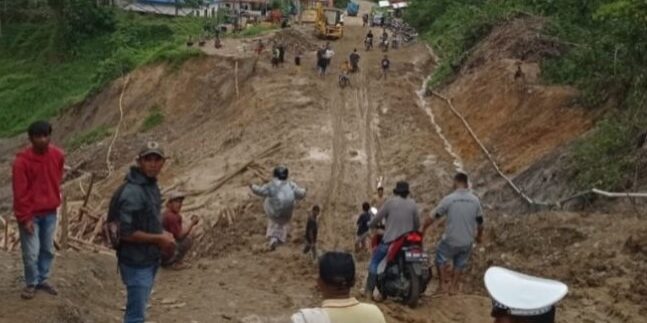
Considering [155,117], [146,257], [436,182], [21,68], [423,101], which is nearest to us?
[146,257]

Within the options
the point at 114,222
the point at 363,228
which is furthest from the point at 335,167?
the point at 114,222

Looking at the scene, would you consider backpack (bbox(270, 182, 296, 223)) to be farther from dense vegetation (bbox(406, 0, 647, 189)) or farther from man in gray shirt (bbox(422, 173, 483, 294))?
dense vegetation (bbox(406, 0, 647, 189))

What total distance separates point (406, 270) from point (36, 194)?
3897 millimetres

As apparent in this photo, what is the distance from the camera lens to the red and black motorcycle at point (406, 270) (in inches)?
397

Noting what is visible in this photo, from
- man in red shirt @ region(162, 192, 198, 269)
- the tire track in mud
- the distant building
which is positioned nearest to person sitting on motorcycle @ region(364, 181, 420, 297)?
man in red shirt @ region(162, 192, 198, 269)

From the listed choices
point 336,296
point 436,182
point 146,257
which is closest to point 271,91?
point 436,182

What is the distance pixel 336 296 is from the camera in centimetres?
466

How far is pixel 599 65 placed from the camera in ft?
67.5

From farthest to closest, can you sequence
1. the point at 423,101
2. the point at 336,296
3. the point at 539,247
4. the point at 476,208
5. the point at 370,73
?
1. the point at 370,73
2. the point at 423,101
3. the point at 539,247
4. the point at 476,208
5. the point at 336,296

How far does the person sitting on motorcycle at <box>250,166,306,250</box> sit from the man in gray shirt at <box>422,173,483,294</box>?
385 cm

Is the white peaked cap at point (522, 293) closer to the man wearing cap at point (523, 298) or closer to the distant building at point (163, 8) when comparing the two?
the man wearing cap at point (523, 298)

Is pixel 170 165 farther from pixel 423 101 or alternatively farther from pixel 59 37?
pixel 59 37

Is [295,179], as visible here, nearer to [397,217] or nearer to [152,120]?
[397,217]

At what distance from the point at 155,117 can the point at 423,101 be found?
9.35 metres
